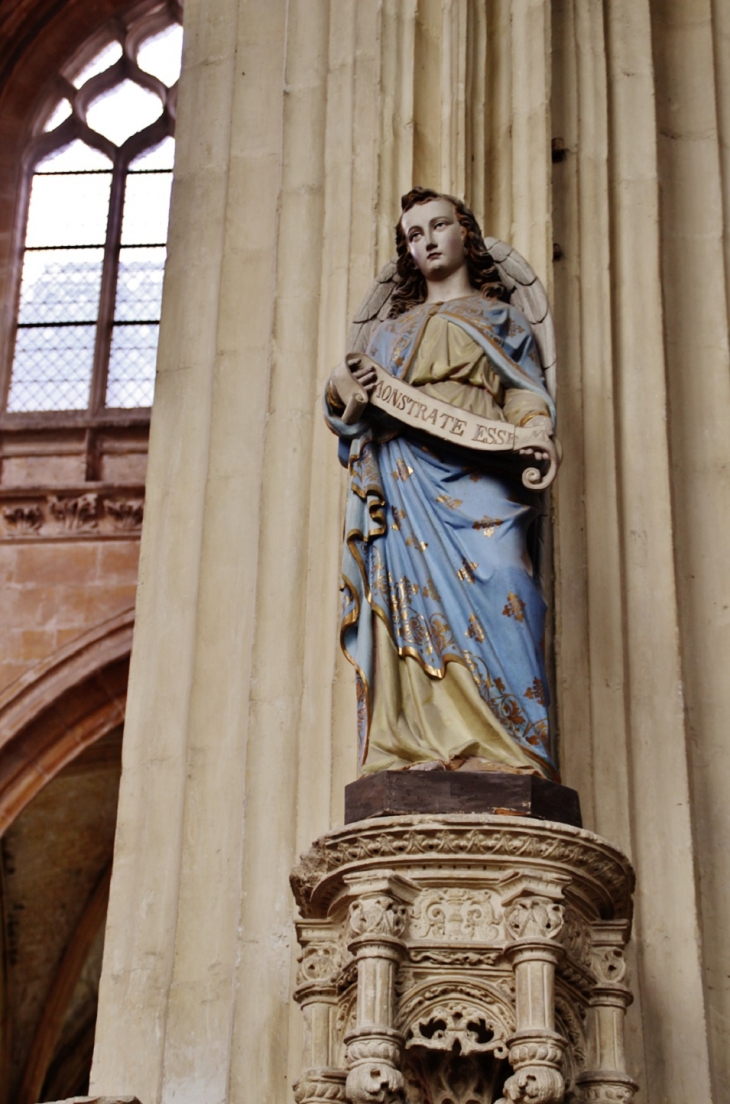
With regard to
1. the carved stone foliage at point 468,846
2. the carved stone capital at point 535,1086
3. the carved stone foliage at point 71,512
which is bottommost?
the carved stone capital at point 535,1086

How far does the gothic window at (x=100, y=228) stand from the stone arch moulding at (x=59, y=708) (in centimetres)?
211

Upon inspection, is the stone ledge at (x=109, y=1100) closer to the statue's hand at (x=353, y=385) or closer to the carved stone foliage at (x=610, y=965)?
the carved stone foliage at (x=610, y=965)

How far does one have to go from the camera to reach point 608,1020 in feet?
16.2

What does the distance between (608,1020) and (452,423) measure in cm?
164

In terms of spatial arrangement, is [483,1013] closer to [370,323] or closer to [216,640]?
[216,640]

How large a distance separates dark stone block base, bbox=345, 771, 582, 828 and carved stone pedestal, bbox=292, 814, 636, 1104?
86 millimetres

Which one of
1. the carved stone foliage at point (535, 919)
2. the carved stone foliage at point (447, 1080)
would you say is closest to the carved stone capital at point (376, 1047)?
the carved stone foliage at point (447, 1080)

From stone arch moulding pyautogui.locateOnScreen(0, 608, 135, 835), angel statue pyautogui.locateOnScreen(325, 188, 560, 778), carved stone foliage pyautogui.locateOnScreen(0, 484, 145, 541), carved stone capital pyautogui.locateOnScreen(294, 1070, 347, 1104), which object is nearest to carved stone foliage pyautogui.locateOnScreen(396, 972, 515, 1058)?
carved stone capital pyautogui.locateOnScreen(294, 1070, 347, 1104)

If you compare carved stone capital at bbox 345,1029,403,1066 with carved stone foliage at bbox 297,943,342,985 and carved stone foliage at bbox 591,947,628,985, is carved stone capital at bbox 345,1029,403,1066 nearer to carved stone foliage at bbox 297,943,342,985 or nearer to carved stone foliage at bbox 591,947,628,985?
carved stone foliage at bbox 297,943,342,985

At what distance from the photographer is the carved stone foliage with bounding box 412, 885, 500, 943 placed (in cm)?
473

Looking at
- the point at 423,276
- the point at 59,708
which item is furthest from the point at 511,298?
the point at 59,708

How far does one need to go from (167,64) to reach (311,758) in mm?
10996

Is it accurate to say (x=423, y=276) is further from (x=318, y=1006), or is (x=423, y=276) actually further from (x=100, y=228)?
(x=100, y=228)

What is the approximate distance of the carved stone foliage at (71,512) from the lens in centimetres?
1367
